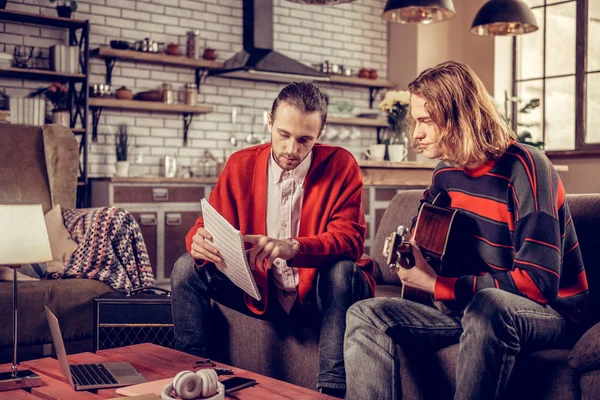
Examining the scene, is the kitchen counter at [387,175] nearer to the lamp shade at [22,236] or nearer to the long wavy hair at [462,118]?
the long wavy hair at [462,118]

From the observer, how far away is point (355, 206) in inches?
88.3

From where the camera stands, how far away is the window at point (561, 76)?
259 inches

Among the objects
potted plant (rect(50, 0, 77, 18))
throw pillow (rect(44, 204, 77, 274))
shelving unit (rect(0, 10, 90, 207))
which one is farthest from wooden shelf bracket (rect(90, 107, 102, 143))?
throw pillow (rect(44, 204, 77, 274))

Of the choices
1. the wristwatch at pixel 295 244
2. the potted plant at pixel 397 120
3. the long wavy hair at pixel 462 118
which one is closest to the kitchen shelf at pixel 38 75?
the potted plant at pixel 397 120

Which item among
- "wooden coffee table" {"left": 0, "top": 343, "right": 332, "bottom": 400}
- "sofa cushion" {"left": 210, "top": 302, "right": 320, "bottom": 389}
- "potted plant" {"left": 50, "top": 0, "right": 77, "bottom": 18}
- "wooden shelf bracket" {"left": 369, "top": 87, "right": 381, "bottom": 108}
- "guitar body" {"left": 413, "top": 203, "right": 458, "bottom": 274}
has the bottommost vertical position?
"sofa cushion" {"left": 210, "top": 302, "right": 320, "bottom": 389}

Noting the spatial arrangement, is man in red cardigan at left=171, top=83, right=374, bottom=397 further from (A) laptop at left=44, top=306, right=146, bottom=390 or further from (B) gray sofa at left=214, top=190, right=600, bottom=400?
(A) laptop at left=44, top=306, right=146, bottom=390

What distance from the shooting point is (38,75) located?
215 inches

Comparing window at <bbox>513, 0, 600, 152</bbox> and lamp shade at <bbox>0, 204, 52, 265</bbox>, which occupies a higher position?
window at <bbox>513, 0, 600, 152</bbox>

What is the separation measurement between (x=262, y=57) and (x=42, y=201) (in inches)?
137

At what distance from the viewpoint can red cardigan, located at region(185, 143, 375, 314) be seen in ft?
6.84

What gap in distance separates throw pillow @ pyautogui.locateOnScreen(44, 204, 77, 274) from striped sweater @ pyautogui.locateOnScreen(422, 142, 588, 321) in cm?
184

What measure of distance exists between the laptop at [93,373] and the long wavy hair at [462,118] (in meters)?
0.94

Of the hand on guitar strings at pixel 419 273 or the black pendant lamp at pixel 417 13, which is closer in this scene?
the hand on guitar strings at pixel 419 273

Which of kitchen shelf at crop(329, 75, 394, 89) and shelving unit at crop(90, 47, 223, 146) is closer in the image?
shelving unit at crop(90, 47, 223, 146)
